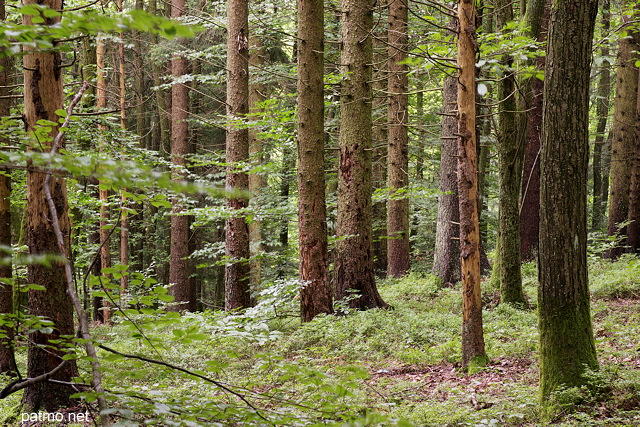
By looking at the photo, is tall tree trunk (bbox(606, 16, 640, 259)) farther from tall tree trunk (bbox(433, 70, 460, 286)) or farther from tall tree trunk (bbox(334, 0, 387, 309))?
tall tree trunk (bbox(334, 0, 387, 309))

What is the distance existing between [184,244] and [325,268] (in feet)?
26.8

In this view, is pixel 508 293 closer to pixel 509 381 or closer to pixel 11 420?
pixel 509 381

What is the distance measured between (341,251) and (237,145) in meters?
2.97

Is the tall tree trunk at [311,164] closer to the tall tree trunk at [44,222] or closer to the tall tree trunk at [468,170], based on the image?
the tall tree trunk at [468,170]

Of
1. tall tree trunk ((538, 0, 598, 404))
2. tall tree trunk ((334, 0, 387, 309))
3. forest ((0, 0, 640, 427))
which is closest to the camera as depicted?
forest ((0, 0, 640, 427))

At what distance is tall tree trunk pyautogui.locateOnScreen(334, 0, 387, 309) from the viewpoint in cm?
830

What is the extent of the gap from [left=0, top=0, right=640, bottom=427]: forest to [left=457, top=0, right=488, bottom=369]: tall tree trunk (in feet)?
0.08

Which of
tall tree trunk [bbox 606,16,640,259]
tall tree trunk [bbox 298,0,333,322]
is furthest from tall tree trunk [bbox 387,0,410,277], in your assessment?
tall tree trunk [bbox 606,16,640,259]

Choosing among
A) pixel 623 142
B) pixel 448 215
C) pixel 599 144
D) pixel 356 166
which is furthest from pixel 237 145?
pixel 599 144

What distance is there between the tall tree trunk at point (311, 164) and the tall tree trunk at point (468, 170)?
2.69 m

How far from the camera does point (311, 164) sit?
7738mm

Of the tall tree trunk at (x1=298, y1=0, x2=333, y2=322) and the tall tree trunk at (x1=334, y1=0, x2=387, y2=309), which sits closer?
the tall tree trunk at (x1=298, y1=0, x2=333, y2=322)

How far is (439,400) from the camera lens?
502 centimetres

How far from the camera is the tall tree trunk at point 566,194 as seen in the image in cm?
437
